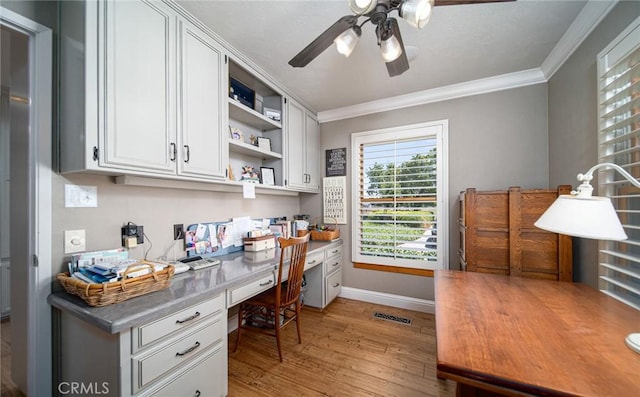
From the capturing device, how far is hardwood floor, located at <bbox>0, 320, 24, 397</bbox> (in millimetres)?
1400

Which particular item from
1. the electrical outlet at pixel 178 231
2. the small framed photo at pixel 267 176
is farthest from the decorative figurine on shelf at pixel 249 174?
the electrical outlet at pixel 178 231

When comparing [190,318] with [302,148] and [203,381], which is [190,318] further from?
[302,148]

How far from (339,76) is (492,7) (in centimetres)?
122

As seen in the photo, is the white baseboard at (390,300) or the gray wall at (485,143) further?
the white baseboard at (390,300)

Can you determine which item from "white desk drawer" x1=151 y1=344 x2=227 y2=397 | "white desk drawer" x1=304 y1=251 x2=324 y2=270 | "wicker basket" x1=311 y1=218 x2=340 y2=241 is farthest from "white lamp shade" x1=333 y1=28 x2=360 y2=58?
"wicker basket" x1=311 y1=218 x2=340 y2=241

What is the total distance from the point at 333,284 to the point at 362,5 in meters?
2.65

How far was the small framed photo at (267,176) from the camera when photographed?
250 centimetres

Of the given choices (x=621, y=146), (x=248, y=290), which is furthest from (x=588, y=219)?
(x=248, y=290)

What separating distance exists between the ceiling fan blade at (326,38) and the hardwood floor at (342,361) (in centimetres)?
217

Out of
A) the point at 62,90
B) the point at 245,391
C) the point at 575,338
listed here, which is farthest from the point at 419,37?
the point at 245,391

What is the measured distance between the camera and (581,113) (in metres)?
1.67

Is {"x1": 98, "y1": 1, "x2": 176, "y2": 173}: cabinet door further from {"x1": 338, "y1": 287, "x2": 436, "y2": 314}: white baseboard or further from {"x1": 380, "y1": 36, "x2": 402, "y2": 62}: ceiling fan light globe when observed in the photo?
{"x1": 338, "y1": 287, "x2": 436, "y2": 314}: white baseboard

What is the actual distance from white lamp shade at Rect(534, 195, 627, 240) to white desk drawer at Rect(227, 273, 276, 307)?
161 cm

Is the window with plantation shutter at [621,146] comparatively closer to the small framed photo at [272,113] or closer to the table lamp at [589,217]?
the table lamp at [589,217]
